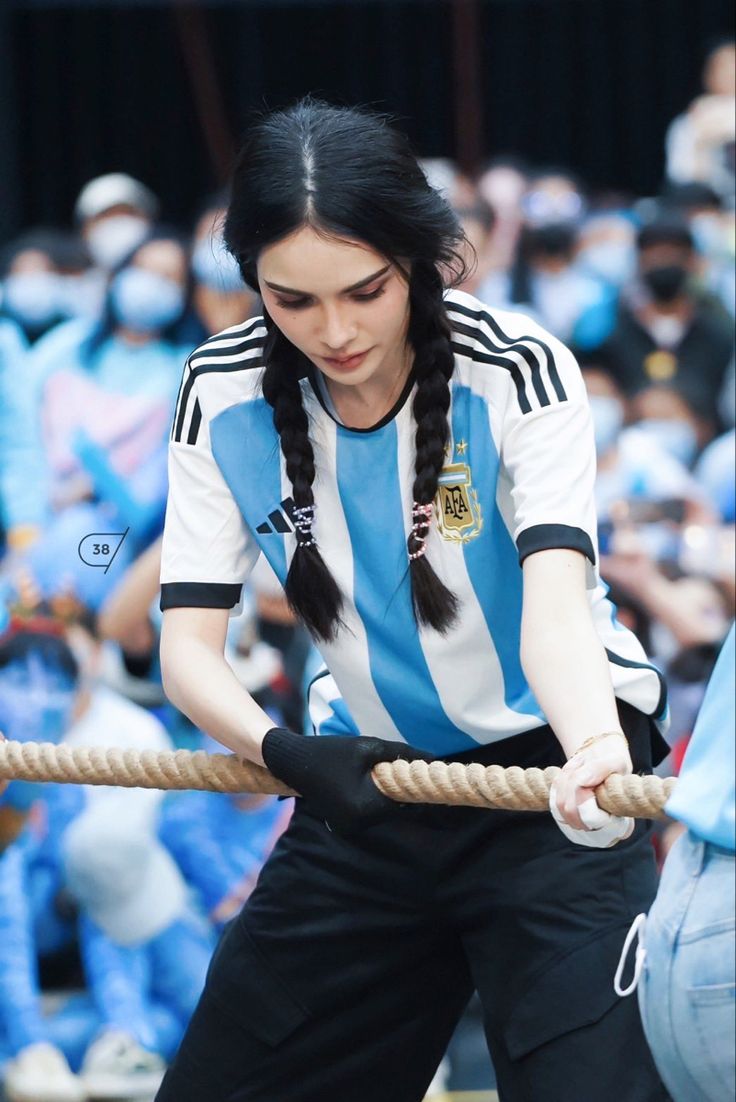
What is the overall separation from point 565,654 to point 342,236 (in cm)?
48

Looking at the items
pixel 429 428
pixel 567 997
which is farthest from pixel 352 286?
pixel 567 997

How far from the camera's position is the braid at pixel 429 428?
1.93 meters

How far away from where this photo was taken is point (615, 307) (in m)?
4.78

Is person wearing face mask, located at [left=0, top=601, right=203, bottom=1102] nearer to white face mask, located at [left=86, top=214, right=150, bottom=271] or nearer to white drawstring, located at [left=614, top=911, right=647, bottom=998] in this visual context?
white face mask, located at [left=86, top=214, right=150, bottom=271]

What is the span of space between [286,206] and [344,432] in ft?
0.94

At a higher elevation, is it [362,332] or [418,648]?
[362,332]

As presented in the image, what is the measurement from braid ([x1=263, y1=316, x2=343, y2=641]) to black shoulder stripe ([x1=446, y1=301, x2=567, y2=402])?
0.65 ft

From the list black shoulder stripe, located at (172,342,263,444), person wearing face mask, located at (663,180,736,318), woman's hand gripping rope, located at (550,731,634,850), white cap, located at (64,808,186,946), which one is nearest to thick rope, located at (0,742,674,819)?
woman's hand gripping rope, located at (550,731,634,850)

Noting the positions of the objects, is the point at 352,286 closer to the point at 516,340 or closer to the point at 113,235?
the point at 516,340

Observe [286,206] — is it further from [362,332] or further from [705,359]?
[705,359]

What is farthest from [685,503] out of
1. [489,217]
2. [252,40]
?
[252,40]

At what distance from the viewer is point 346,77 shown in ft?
22.2

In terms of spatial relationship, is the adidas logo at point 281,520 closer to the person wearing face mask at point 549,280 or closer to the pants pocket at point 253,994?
the pants pocket at point 253,994

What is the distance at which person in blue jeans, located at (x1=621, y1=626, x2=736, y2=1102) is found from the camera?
1388 mm
